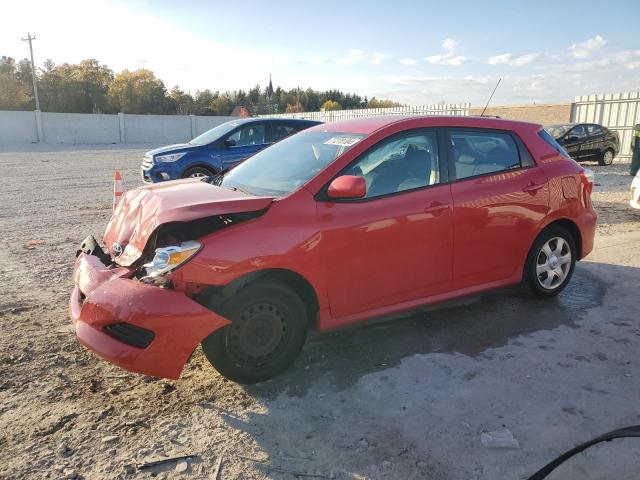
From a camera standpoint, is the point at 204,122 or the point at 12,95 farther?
the point at 12,95

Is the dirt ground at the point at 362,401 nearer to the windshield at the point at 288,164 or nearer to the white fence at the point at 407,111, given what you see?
the windshield at the point at 288,164

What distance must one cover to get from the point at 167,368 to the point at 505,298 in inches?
142

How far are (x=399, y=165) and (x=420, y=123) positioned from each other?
473mm

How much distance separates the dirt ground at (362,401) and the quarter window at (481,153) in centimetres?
139

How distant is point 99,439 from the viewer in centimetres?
289

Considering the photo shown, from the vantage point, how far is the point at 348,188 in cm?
351

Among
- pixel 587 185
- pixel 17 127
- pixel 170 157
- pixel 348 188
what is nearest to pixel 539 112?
pixel 170 157

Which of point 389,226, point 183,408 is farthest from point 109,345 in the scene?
point 389,226

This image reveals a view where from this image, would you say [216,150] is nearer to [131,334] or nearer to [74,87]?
[131,334]

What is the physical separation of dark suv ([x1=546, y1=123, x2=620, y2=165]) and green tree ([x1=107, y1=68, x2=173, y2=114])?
222ft

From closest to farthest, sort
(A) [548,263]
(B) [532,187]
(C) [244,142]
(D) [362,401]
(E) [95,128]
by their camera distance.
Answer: (D) [362,401] < (B) [532,187] < (A) [548,263] < (C) [244,142] < (E) [95,128]

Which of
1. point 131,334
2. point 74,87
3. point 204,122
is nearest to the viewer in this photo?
point 131,334

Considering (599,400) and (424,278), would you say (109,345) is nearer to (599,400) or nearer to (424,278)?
(424,278)

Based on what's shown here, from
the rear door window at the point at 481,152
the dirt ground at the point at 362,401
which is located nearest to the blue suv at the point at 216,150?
the dirt ground at the point at 362,401
